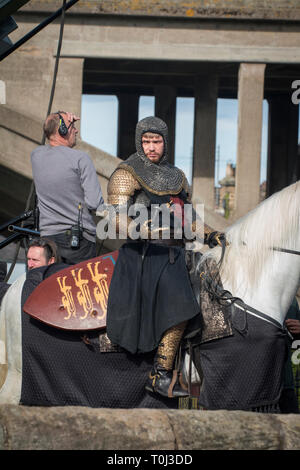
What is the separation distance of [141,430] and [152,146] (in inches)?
92.6

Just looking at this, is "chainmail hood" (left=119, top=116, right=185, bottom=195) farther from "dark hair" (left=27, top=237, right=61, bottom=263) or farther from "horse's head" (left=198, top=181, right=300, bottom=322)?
"dark hair" (left=27, top=237, right=61, bottom=263)

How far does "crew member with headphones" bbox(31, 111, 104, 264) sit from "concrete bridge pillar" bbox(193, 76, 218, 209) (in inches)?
445

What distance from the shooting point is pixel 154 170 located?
15.9 feet

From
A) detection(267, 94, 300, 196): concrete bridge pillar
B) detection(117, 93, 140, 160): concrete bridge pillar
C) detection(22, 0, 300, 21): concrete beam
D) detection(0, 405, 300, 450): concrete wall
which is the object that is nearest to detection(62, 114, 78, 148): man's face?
detection(0, 405, 300, 450): concrete wall

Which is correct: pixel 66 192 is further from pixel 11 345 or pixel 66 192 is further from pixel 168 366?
pixel 168 366

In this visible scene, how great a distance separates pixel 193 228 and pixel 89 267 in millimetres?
779

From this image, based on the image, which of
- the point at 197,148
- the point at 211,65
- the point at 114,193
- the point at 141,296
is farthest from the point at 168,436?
the point at 197,148

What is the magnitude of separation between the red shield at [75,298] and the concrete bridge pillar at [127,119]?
771 inches

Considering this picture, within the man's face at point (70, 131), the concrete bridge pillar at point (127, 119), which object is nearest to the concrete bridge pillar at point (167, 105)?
the concrete bridge pillar at point (127, 119)

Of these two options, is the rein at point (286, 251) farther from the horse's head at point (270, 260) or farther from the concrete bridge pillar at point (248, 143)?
the concrete bridge pillar at point (248, 143)

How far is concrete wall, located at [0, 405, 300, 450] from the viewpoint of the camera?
2.88 metres

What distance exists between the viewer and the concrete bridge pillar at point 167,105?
21.2 metres

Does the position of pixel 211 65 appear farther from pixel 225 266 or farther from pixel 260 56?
pixel 225 266

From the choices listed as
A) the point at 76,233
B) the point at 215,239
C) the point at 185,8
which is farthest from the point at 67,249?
the point at 185,8
